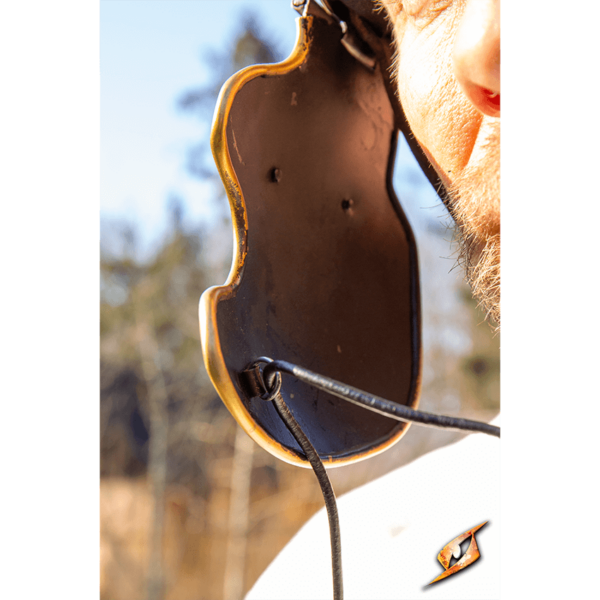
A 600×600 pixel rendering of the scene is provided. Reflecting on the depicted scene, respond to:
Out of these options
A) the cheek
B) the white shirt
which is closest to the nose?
the cheek

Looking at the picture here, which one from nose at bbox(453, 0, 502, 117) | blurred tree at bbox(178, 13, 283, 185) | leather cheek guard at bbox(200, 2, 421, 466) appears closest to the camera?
nose at bbox(453, 0, 502, 117)

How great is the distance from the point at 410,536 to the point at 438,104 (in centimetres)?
59

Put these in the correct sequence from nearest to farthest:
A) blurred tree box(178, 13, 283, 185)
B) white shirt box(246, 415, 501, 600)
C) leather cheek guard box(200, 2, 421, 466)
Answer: leather cheek guard box(200, 2, 421, 466), white shirt box(246, 415, 501, 600), blurred tree box(178, 13, 283, 185)

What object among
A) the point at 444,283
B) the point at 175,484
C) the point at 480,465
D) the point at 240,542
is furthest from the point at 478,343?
the point at 480,465

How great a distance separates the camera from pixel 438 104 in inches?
20.5

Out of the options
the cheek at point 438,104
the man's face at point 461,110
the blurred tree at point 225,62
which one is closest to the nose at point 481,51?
the man's face at point 461,110

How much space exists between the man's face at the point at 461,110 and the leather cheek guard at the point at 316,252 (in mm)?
117

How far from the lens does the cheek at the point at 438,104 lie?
1.63 feet

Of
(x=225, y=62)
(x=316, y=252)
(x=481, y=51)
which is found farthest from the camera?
(x=225, y=62)

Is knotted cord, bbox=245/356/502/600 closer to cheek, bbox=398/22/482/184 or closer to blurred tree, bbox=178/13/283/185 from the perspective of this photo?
cheek, bbox=398/22/482/184

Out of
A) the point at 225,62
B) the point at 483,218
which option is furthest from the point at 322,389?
the point at 225,62

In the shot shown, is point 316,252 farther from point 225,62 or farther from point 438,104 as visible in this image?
point 225,62

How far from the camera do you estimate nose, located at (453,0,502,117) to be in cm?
35
